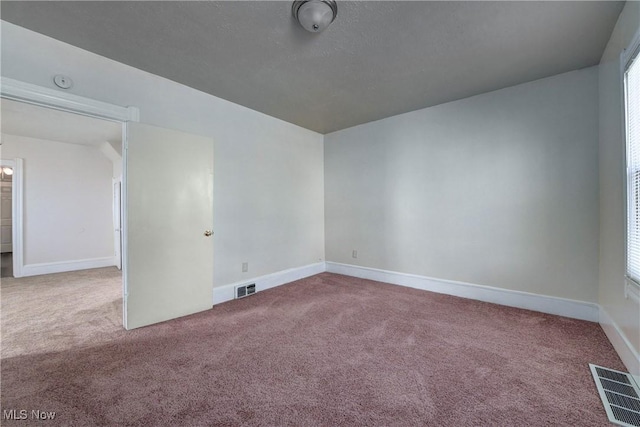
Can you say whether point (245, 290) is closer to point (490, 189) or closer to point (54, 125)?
point (490, 189)

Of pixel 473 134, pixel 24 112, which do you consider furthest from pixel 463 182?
pixel 24 112

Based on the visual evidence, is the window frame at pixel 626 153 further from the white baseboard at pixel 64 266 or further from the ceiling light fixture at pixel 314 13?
the white baseboard at pixel 64 266

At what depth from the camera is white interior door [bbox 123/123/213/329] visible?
98.6 inches

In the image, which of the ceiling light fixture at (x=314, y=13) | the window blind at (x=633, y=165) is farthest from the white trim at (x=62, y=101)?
the window blind at (x=633, y=165)

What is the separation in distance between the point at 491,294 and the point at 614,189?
5.24 feet

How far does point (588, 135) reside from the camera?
101 inches

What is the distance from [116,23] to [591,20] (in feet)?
11.8

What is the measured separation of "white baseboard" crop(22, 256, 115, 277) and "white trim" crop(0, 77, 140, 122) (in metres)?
4.37

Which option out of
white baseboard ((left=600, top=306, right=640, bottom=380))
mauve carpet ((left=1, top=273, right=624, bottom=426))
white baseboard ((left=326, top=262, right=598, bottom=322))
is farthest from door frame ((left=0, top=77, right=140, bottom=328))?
white baseboard ((left=600, top=306, right=640, bottom=380))

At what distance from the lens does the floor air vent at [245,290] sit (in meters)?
3.35

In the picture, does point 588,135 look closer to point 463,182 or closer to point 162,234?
point 463,182

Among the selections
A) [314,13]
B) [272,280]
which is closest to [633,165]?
[314,13]

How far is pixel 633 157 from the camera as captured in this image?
5.78 ft

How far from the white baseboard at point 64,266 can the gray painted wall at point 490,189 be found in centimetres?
544
